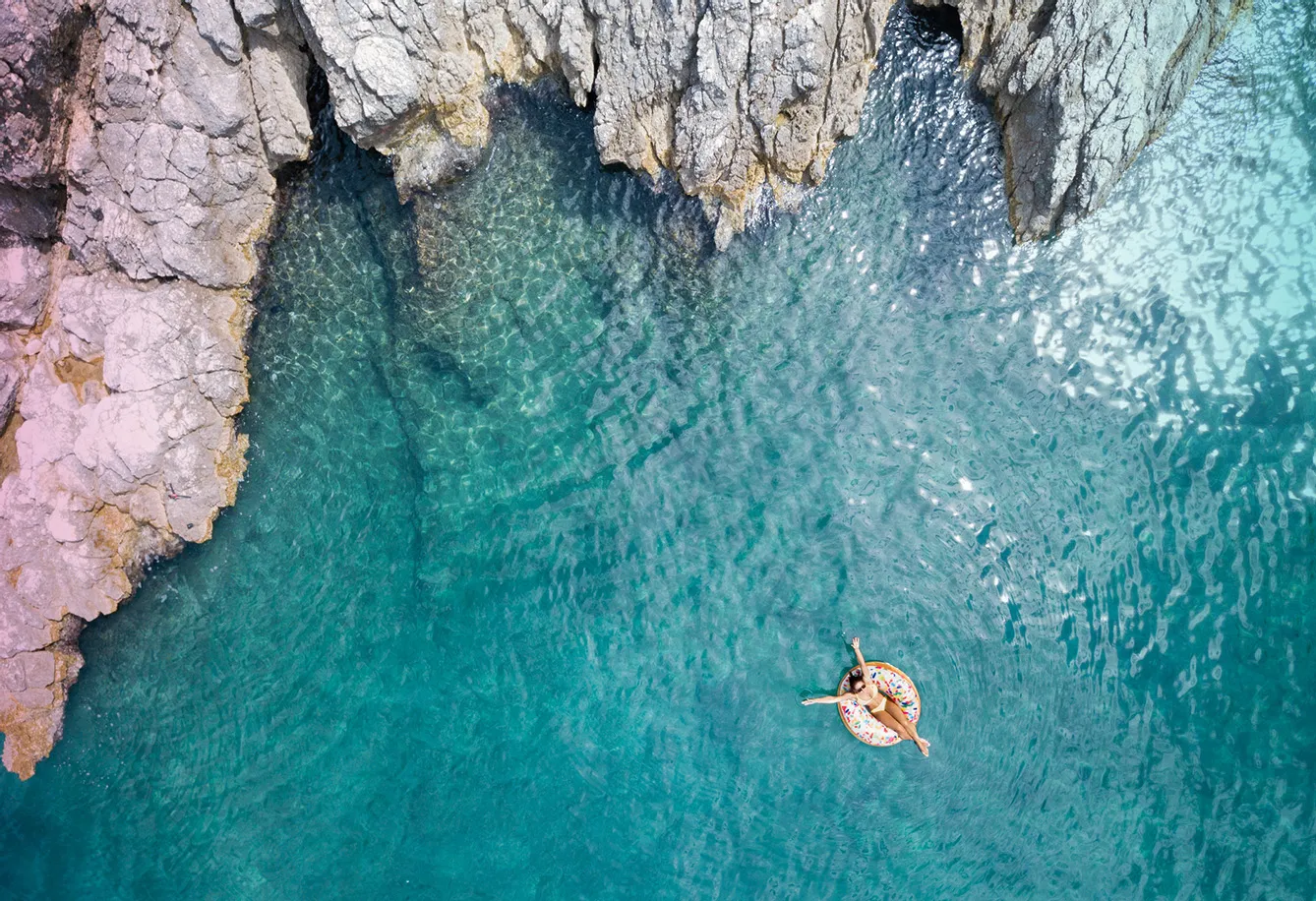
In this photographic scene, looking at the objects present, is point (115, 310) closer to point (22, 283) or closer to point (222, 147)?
point (22, 283)

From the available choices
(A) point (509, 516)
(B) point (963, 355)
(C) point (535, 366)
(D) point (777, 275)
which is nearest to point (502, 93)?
(C) point (535, 366)

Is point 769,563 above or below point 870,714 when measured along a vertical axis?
above

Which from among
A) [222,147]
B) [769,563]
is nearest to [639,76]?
[222,147]

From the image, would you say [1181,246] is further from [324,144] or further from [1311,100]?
[324,144]

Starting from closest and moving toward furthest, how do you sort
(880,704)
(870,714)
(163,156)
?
(880,704)
(870,714)
(163,156)

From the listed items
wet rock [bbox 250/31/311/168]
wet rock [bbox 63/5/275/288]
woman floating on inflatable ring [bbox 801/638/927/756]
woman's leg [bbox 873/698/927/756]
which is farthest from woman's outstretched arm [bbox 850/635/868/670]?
wet rock [bbox 250/31/311/168]
